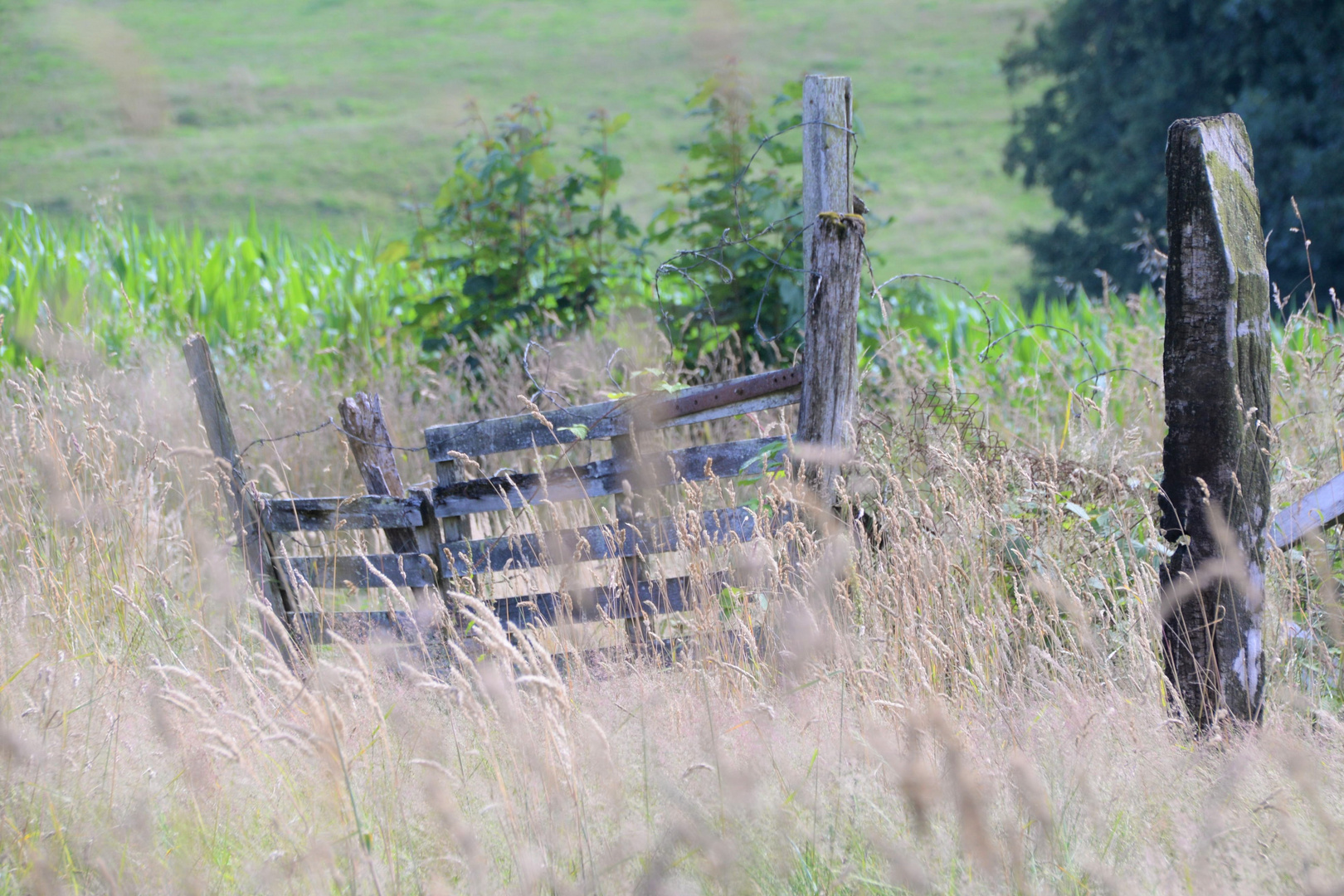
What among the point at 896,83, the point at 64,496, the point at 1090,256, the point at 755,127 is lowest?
the point at 1090,256

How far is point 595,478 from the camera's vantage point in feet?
11.1

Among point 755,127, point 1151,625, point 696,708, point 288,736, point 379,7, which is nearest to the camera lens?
point 288,736

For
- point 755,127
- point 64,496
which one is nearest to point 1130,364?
point 755,127

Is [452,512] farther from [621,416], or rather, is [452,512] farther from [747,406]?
[747,406]

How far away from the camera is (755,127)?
5590 mm

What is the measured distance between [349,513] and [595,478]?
3.01ft

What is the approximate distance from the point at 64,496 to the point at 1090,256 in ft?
53.5

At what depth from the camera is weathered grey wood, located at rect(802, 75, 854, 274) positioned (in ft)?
10.2

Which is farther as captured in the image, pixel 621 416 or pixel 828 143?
pixel 621 416

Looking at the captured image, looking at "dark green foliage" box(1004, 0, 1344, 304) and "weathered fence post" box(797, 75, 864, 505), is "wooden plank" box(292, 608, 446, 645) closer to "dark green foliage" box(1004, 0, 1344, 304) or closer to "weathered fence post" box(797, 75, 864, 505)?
"weathered fence post" box(797, 75, 864, 505)

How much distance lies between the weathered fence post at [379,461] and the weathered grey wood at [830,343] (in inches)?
56.6

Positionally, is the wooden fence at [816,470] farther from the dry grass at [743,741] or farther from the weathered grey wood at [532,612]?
the dry grass at [743,741]

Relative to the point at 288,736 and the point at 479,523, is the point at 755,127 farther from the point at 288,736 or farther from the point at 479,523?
the point at 288,736

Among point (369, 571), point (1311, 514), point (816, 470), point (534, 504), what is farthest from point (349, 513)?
point (1311, 514)
